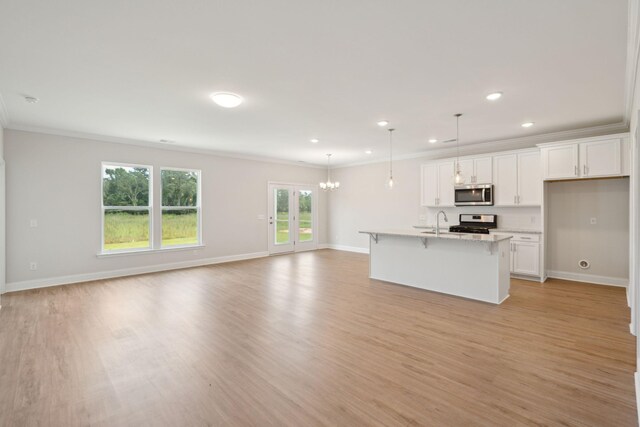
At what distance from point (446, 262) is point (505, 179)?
2.55 meters

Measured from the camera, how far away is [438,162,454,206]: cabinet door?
6.69 m

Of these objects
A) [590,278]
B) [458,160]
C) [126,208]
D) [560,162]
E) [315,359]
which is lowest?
[315,359]

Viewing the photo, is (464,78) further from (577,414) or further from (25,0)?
(25,0)

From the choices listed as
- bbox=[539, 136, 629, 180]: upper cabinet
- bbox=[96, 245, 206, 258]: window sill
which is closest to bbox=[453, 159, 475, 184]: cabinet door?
bbox=[539, 136, 629, 180]: upper cabinet

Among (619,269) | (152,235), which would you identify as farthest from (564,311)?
(152,235)

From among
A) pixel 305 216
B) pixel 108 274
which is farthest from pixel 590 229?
pixel 108 274

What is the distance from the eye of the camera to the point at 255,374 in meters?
2.48

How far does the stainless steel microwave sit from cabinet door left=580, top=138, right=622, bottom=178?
1467 millimetres

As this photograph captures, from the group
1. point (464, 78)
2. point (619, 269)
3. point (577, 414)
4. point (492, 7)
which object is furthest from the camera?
point (619, 269)

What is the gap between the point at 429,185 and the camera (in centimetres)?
702

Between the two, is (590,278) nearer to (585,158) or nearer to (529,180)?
(529,180)

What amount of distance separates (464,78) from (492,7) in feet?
A: 3.91

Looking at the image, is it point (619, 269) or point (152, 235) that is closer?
point (619, 269)

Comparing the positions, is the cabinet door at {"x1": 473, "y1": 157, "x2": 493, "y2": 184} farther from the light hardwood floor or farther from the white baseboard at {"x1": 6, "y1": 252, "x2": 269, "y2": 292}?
the white baseboard at {"x1": 6, "y1": 252, "x2": 269, "y2": 292}
